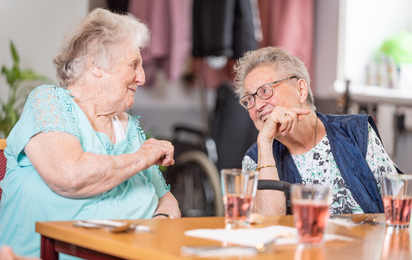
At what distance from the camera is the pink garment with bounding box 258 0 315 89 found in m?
3.82

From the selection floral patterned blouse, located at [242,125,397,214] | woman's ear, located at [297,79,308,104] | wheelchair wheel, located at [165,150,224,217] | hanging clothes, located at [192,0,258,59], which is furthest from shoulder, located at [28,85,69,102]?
hanging clothes, located at [192,0,258,59]

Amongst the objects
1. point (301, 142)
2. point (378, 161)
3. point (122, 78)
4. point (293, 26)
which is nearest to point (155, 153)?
point (122, 78)

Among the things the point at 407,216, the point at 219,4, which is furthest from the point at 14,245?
the point at 219,4

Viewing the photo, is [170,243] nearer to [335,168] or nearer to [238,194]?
[238,194]

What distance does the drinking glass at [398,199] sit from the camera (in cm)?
100

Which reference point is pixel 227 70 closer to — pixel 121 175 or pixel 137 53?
pixel 137 53

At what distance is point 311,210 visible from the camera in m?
0.78

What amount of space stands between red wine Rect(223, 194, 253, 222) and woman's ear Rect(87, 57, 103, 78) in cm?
70

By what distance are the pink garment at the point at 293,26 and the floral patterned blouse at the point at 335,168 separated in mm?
2237

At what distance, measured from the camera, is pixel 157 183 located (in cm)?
158

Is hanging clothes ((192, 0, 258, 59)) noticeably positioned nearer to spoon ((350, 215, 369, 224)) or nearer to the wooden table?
spoon ((350, 215, 369, 224))

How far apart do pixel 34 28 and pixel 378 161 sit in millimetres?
2057

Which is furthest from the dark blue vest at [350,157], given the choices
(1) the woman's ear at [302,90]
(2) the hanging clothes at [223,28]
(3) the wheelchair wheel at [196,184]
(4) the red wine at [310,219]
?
(2) the hanging clothes at [223,28]

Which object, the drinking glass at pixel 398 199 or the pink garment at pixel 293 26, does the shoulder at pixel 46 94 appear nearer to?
the drinking glass at pixel 398 199
